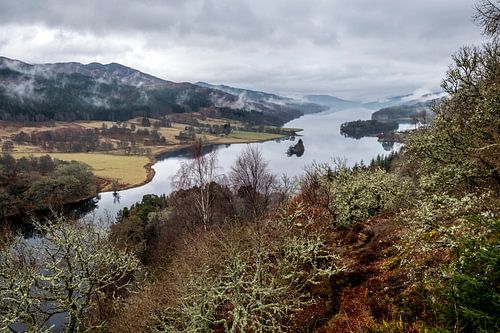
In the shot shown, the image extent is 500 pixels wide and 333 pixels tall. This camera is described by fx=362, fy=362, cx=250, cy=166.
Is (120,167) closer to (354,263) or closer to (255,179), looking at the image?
(255,179)

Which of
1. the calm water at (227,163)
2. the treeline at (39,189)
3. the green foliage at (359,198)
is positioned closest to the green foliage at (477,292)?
the green foliage at (359,198)

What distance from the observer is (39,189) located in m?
79.0

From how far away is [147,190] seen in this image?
10412 cm

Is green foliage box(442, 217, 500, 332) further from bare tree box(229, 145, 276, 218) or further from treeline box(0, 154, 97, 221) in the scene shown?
treeline box(0, 154, 97, 221)

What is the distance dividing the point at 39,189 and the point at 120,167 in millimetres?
57253

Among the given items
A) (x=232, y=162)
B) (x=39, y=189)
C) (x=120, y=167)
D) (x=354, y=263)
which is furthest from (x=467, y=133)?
(x=120, y=167)

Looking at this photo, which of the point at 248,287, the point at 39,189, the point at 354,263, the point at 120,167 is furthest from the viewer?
the point at 120,167

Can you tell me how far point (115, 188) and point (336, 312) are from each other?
326 ft

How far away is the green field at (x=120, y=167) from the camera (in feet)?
386

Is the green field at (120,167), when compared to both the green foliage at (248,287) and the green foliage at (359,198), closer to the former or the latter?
the green foliage at (359,198)

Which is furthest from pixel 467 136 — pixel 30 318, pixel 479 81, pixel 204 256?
pixel 30 318

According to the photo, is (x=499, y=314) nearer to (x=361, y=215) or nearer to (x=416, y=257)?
(x=416, y=257)

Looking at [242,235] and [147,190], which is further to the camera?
[147,190]

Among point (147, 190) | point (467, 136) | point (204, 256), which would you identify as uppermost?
point (467, 136)
